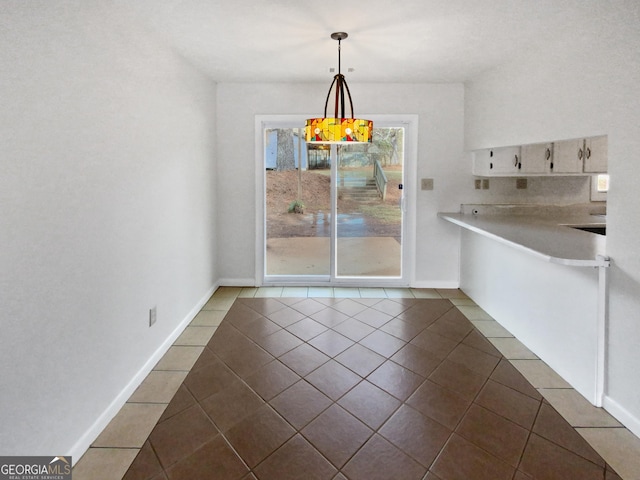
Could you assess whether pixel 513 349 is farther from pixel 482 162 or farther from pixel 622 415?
pixel 482 162

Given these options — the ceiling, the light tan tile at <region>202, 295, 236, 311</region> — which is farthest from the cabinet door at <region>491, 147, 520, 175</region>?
the light tan tile at <region>202, 295, 236, 311</region>

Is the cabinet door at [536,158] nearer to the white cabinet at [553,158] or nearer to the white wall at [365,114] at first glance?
the white cabinet at [553,158]

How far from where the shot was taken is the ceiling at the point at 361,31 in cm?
227

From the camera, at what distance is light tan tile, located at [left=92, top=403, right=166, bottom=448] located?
1920 mm

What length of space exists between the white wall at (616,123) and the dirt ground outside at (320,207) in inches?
83.2

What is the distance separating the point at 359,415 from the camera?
213 centimetres

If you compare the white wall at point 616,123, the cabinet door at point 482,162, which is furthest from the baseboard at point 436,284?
the white wall at point 616,123

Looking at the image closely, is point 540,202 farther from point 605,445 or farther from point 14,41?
point 14,41

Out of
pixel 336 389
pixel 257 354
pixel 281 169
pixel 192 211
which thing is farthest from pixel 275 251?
pixel 336 389

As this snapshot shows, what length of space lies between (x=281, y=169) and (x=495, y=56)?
249 centimetres

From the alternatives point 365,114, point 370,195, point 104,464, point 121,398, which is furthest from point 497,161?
point 104,464

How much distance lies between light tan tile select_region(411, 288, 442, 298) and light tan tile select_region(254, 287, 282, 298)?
5.20 feet

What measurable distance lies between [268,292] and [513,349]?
8.49 feet

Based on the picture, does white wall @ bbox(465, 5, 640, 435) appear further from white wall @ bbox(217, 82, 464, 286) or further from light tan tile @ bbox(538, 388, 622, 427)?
white wall @ bbox(217, 82, 464, 286)
